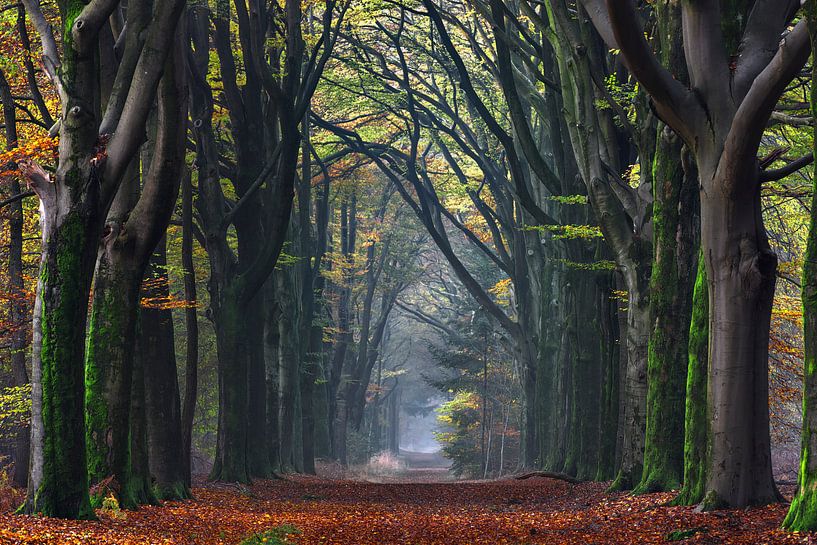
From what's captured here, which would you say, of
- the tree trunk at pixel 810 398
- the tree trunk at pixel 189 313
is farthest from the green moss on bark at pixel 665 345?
the tree trunk at pixel 189 313

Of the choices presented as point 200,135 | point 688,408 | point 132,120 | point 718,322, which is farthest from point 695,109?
point 200,135

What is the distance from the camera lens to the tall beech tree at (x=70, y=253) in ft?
30.7

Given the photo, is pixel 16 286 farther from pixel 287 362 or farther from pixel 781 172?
pixel 781 172

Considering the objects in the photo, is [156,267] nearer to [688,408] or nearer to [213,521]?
[213,521]

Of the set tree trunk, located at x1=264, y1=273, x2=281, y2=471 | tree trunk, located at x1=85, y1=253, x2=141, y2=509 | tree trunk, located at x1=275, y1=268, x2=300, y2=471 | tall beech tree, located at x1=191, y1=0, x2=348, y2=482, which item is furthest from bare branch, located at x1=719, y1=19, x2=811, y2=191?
tree trunk, located at x1=275, y1=268, x2=300, y2=471

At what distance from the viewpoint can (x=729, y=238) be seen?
9.89 m

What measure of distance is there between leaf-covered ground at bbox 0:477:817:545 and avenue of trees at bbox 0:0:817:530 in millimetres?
544

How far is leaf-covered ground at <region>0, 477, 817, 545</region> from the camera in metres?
8.61

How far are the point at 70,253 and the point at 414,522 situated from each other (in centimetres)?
583

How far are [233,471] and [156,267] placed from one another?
5.82 metres

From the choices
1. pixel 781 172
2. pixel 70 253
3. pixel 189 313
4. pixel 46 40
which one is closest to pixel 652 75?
pixel 781 172

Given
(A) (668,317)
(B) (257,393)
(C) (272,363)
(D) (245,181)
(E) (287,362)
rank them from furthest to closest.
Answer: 1. (E) (287,362)
2. (C) (272,363)
3. (B) (257,393)
4. (D) (245,181)
5. (A) (668,317)

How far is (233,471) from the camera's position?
1905 centimetres

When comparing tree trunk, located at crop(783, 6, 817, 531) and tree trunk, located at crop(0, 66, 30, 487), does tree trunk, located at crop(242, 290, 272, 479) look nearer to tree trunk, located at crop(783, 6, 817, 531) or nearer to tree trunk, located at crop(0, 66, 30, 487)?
tree trunk, located at crop(0, 66, 30, 487)
